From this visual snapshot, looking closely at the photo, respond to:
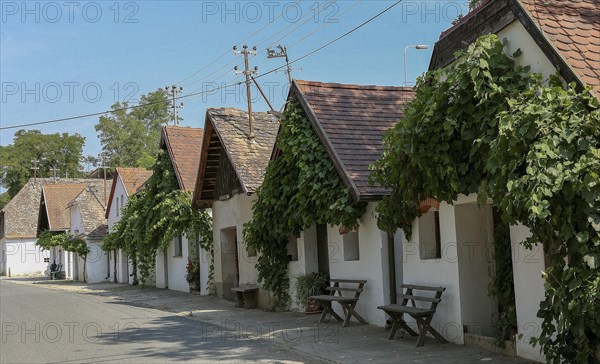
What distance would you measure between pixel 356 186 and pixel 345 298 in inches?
88.3

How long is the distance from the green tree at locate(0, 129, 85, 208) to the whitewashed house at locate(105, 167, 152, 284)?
4319 cm

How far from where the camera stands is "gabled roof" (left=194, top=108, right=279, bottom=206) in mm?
22594

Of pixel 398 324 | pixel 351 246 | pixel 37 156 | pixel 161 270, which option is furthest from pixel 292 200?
pixel 37 156

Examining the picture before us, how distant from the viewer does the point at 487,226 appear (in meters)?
12.1

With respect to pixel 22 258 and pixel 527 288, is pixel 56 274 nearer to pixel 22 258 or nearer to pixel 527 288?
pixel 22 258

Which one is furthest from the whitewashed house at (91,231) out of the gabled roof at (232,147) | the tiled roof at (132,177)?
the gabled roof at (232,147)

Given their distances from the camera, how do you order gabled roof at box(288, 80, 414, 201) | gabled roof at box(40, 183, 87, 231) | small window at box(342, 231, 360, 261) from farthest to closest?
gabled roof at box(40, 183, 87, 231) → small window at box(342, 231, 360, 261) → gabled roof at box(288, 80, 414, 201)

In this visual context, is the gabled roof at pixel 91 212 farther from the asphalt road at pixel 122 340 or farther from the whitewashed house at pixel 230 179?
the asphalt road at pixel 122 340

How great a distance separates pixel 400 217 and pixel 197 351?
4254mm

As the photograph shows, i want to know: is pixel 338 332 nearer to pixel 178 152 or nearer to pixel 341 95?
pixel 341 95

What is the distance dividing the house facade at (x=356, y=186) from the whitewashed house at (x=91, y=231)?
30110 millimetres

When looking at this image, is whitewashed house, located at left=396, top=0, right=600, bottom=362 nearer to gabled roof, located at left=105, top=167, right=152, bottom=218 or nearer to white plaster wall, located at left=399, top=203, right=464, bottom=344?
white plaster wall, located at left=399, top=203, right=464, bottom=344

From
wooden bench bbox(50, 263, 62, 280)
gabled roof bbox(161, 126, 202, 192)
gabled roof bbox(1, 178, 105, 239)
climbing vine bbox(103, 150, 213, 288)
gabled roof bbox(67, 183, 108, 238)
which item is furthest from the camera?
gabled roof bbox(1, 178, 105, 239)

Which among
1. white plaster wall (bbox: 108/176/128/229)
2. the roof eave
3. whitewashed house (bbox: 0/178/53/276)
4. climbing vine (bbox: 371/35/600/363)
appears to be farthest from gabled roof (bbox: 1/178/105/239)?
climbing vine (bbox: 371/35/600/363)
